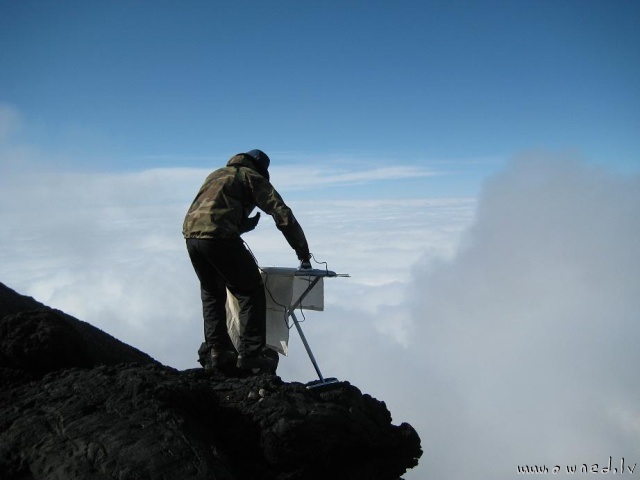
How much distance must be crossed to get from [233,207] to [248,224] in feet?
1.42

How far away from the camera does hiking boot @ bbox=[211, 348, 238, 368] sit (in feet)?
26.0

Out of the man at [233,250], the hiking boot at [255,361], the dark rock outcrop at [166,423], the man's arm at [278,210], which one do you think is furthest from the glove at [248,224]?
the dark rock outcrop at [166,423]

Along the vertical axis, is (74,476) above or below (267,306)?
below

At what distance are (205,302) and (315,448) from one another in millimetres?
2637

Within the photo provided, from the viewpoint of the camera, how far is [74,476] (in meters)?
4.85

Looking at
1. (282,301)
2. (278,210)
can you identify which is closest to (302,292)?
(282,301)

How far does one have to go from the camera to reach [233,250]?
25.0 ft

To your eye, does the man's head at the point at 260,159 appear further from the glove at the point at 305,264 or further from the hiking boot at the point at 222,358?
the hiking boot at the point at 222,358

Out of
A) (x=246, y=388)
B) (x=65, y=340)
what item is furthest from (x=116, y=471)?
(x=65, y=340)

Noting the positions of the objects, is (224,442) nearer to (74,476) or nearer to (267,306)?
(74,476)

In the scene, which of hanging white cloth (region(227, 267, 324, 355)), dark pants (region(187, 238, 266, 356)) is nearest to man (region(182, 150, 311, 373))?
dark pants (region(187, 238, 266, 356))

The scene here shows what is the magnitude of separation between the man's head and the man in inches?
3.6

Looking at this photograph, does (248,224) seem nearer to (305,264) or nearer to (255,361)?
(305,264)

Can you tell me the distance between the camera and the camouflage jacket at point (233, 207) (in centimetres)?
758
